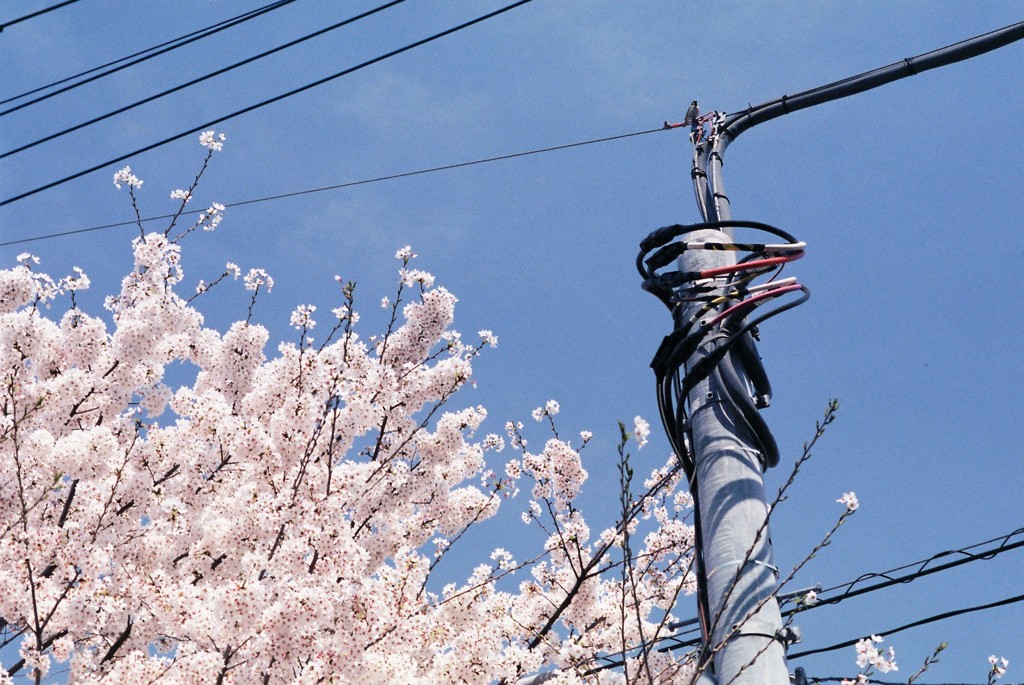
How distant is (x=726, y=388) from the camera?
3271 millimetres

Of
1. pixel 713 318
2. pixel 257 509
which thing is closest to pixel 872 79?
pixel 713 318

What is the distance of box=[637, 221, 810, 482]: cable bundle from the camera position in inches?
133

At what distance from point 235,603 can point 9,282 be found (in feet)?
18.1

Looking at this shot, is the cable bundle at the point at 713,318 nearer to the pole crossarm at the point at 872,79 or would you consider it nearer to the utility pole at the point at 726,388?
the utility pole at the point at 726,388

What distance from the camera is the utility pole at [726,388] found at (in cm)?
281

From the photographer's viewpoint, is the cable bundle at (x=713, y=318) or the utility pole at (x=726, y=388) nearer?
the utility pole at (x=726, y=388)

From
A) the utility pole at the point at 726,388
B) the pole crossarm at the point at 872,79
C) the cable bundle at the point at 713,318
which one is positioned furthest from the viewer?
the pole crossarm at the point at 872,79

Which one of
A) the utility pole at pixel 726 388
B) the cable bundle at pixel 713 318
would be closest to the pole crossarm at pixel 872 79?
the utility pole at pixel 726 388

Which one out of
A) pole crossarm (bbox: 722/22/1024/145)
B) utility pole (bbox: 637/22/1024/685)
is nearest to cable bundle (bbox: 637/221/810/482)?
utility pole (bbox: 637/22/1024/685)

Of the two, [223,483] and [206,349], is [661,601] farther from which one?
[206,349]

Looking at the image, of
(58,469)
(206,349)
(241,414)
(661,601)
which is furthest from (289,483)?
(661,601)

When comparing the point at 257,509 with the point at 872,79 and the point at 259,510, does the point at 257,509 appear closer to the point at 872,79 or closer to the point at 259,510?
the point at 259,510

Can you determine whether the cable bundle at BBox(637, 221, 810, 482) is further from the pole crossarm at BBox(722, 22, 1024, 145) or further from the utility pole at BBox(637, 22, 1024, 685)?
the pole crossarm at BBox(722, 22, 1024, 145)

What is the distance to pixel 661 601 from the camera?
8.14m
